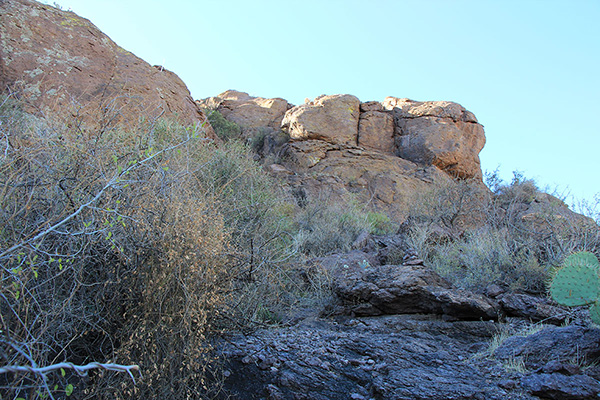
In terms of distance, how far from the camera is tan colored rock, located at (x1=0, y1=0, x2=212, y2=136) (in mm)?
8531

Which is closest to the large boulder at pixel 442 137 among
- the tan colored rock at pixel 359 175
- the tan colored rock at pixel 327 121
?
the tan colored rock at pixel 359 175

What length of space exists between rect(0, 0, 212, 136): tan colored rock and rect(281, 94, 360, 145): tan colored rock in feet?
18.9

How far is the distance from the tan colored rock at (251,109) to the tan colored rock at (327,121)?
174cm

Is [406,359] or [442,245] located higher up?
[442,245]

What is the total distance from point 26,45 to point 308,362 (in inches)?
373

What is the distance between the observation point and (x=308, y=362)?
3.34m

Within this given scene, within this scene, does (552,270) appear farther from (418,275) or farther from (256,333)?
(256,333)

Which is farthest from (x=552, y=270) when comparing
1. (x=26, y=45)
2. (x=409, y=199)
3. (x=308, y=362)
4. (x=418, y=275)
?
(x=26, y=45)

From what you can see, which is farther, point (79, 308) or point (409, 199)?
point (409, 199)

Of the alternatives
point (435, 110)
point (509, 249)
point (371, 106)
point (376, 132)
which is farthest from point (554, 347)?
point (371, 106)

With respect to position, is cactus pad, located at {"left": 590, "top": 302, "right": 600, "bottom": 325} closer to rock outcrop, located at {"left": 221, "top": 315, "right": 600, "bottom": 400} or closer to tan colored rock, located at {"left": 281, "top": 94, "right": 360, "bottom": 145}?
rock outcrop, located at {"left": 221, "top": 315, "right": 600, "bottom": 400}

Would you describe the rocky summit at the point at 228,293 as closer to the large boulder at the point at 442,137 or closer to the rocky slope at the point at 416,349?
the rocky slope at the point at 416,349

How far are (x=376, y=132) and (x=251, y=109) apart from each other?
5.87 m

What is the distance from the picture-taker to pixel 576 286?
377 centimetres
